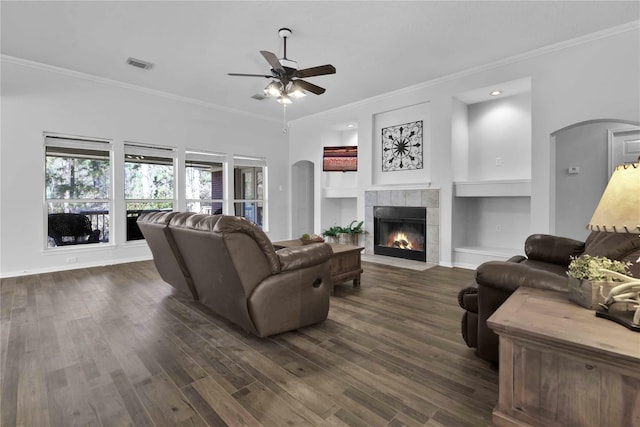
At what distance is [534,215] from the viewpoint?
4.38 m

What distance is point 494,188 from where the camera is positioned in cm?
488

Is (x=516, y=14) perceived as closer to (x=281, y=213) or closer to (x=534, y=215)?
(x=534, y=215)

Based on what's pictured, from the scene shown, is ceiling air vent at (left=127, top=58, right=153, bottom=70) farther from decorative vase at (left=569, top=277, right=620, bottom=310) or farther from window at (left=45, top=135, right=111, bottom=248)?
decorative vase at (left=569, top=277, right=620, bottom=310)

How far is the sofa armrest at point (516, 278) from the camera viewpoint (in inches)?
64.6

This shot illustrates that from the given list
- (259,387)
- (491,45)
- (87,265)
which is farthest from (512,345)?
(87,265)

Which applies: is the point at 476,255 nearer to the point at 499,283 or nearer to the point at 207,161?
the point at 499,283

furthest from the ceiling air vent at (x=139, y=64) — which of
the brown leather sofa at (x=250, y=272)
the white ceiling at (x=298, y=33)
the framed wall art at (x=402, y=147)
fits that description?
the framed wall art at (x=402, y=147)

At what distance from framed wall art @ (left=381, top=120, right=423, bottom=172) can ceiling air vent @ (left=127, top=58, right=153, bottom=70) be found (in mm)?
4286

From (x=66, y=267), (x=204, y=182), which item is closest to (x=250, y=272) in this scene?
(x=66, y=267)

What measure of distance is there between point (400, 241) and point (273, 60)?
4.08 meters

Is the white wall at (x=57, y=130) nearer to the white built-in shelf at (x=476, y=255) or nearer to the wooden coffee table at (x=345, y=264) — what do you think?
the wooden coffee table at (x=345, y=264)

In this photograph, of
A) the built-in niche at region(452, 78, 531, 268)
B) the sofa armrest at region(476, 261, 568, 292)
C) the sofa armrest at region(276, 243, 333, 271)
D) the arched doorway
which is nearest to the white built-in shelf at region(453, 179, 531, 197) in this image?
the built-in niche at region(452, 78, 531, 268)

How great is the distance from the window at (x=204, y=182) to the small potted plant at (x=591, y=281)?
6503 millimetres

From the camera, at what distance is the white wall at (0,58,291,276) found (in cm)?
460
